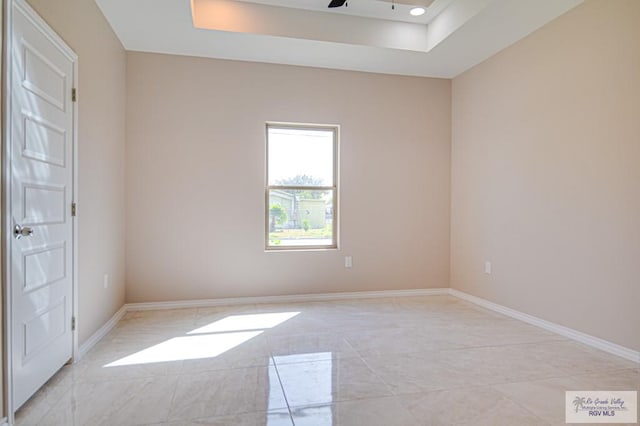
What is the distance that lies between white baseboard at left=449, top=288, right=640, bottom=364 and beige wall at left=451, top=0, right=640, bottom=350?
0.16 feet

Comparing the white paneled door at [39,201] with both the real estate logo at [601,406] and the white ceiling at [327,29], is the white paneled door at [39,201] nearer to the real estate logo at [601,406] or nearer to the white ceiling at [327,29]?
the white ceiling at [327,29]

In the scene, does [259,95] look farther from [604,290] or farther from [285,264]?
[604,290]

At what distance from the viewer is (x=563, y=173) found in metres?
3.33

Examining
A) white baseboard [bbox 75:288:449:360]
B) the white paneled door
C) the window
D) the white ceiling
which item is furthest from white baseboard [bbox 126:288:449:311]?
the white ceiling

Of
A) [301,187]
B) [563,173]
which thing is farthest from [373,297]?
[563,173]

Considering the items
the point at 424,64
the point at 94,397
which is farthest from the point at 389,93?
the point at 94,397

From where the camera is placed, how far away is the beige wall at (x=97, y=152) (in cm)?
278

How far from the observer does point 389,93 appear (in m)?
4.76

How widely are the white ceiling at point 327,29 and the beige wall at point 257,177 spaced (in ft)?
1.09

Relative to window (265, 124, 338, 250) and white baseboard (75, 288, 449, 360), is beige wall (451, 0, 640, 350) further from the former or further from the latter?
window (265, 124, 338, 250)

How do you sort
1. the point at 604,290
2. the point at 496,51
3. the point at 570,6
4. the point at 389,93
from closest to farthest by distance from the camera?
the point at 604,290
the point at 570,6
the point at 496,51
the point at 389,93

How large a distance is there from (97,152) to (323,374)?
2.56 m

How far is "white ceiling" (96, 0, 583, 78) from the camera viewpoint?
3289mm

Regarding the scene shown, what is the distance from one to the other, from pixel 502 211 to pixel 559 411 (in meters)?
2.37
